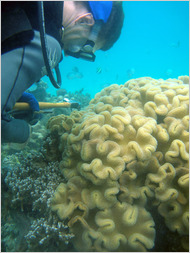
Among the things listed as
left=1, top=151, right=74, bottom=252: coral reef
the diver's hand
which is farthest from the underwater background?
the diver's hand

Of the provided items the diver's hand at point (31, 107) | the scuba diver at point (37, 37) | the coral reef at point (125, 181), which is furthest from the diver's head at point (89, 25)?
the coral reef at point (125, 181)

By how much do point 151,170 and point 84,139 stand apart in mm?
998

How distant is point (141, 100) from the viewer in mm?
2883

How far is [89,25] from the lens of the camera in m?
2.06

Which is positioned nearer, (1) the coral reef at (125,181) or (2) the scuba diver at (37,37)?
(2) the scuba diver at (37,37)

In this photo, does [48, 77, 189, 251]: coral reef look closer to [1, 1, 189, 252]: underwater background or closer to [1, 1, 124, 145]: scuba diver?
[1, 1, 189, 252]: underwater background

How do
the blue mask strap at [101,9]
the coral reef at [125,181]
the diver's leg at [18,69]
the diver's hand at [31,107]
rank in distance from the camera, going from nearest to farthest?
the diver's leg at [18,69]
the coral reef at [125,181]
the blue mask strap at [101,9]
the diver's hand at [31,107]

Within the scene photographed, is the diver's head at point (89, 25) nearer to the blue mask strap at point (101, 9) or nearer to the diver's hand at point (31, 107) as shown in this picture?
the blue mask strap at point (101, 9)

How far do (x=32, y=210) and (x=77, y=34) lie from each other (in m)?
2.56

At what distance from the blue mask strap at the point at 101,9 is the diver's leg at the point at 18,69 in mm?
736

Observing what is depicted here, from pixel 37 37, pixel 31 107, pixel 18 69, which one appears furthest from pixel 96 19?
pixel 31 107

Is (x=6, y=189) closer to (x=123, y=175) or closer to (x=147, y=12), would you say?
(x=123, y=175)

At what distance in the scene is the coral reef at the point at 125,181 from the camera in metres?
1.86

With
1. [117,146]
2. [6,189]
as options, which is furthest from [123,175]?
[6,189]
